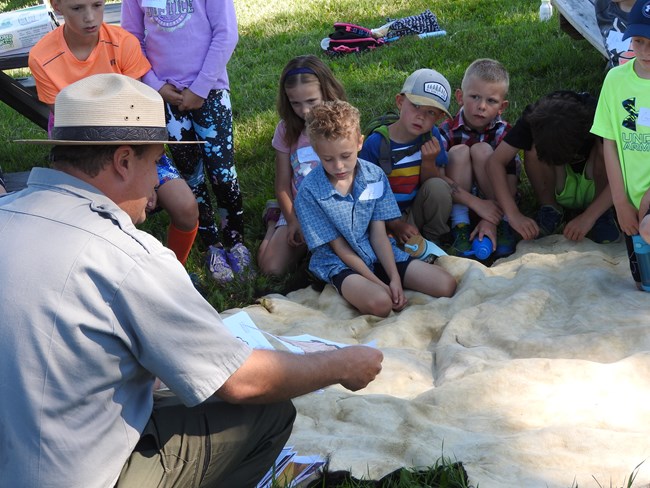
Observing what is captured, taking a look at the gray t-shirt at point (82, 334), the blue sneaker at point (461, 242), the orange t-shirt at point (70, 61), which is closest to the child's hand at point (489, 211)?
the blue sneaker at point (461, 242)

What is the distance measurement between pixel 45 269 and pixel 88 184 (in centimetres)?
31

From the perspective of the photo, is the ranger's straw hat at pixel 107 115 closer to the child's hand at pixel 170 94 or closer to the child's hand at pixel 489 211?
the child's hand at pixel 170 94

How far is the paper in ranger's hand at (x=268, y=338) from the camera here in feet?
11.2

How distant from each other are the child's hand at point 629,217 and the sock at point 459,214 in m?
1.02

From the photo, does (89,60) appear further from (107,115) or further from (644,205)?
(644,205)

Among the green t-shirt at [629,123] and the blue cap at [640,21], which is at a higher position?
the blue cap at [640,21]

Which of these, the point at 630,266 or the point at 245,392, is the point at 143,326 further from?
the point at 630,266

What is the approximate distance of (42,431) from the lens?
1999 millimetres

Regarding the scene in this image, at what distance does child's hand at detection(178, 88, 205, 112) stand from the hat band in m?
2.21

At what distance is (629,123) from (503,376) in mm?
1581

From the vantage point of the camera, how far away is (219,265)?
4.66 metres

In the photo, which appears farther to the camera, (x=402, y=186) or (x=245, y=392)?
(x=402, y=186)

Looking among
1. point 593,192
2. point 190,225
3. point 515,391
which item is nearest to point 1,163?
point 190,225

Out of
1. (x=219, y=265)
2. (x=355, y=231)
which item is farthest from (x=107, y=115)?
(x=219, y=265)
